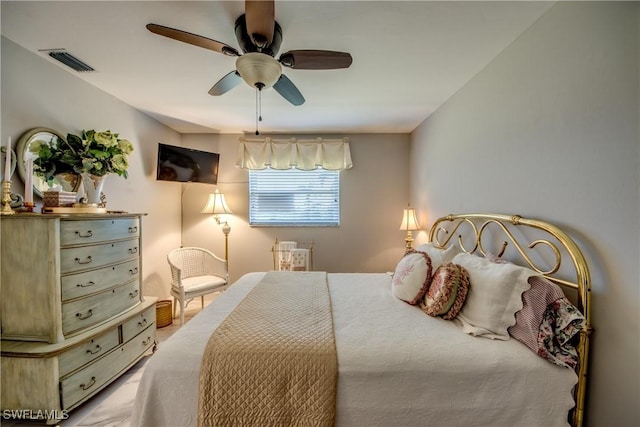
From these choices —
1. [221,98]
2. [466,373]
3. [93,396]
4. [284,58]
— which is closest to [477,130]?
[284,58]

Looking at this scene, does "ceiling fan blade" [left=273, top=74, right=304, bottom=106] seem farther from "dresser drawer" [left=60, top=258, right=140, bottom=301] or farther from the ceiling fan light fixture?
"dresser drawer" [left=60, top=258, right=140, bottom=301]

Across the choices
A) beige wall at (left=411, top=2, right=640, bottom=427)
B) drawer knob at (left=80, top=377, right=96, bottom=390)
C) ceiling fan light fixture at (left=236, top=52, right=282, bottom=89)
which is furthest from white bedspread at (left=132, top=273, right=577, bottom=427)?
ceiling fan light fixture at (left=236, top=52, right=282, bottom=89)

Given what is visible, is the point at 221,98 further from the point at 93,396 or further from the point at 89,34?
the point at 93,396

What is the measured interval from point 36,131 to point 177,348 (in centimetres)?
195

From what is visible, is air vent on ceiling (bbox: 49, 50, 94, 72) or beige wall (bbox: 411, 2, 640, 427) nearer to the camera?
beige wall (bbox: 411, 2, 640, 427)

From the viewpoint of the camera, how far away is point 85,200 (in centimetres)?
187

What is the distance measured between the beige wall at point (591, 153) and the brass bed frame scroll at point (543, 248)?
0.19 ft

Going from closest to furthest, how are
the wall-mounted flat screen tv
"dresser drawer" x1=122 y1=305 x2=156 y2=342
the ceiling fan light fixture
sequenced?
the ceiling fan light fixture, "dresser drawer" x1=122 y1=305 x2=156 y2=342, the wall-mounted flat screen tv

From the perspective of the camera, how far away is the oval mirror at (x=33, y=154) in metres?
1.73

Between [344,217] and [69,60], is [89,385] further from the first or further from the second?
[344,217]

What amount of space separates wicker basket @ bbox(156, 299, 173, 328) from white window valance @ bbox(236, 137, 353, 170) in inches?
78.2

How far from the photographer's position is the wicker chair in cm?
279

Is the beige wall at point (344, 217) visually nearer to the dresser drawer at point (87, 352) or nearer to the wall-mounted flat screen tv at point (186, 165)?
the wall-mounted flat screen tv at point (186, 165)

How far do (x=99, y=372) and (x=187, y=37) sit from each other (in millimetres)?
2227
